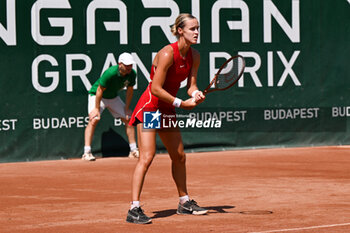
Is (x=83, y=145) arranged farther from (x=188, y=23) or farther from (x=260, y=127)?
(x=188, y=23)

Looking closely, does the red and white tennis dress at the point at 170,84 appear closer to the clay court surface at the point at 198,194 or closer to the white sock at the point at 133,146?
the clay court surface at the point at 198,194

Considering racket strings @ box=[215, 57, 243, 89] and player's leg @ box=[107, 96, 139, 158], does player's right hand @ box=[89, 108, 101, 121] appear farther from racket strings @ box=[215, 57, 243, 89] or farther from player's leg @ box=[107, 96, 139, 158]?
racket strings @ box=[215, 57, 243, 89]

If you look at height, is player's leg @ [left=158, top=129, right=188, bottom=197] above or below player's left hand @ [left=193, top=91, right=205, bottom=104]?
below

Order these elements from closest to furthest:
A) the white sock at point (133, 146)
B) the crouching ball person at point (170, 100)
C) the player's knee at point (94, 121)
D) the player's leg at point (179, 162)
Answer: the crouching ball person at point (170, 100) < the player's leg at point (179, 162) < the player's knee at point (94, 121) < the white sock at point (133, 146)

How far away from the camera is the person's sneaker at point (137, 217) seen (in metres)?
6.47

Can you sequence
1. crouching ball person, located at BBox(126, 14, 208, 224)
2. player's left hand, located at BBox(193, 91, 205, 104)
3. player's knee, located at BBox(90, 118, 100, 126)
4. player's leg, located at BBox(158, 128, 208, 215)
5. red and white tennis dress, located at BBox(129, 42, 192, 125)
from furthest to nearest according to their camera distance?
player's knee, located at BBox(90, 118, 100, 126)
player's leg, located at BBox(158, 128, 208, 215)
red and white tennis dress, located at BBox(129, 42, 192, 125)
crouching ball person, located at BBox(126, 14, 208, 224)
player's left hand, located at BBox(193, 91, 205, 104)

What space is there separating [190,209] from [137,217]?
622 mm

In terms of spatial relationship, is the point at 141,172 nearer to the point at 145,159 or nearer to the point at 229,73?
the point at 145,159

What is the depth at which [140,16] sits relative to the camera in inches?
490

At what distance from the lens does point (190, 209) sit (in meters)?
6.93

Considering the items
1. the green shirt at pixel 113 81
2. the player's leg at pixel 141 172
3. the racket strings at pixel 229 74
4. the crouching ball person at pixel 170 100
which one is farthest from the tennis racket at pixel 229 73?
the green shirt at pixel 113 81

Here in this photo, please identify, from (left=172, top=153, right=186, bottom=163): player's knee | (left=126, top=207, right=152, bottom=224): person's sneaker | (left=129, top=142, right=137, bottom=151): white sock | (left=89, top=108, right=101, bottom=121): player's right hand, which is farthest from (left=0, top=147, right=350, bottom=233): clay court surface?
(left=89, top=108, right=101, bottom=121): player's right hand

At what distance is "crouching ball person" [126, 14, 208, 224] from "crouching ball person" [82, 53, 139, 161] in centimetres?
451

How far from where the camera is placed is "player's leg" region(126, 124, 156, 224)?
21.3 feet
